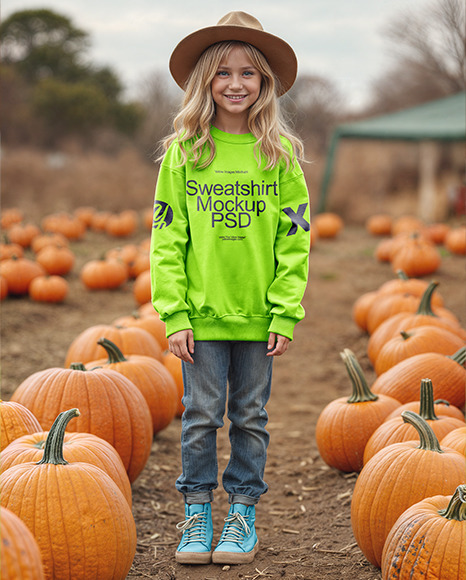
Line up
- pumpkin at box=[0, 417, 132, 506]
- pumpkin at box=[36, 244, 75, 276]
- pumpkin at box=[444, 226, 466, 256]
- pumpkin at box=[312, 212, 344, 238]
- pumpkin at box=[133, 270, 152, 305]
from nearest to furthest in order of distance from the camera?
pumpkin at box=[0, 417, 132, 506], pumpkin at box=[133, 270, 152, 305], pumpkin at box=[36, 244, 75, 276], pumpkin at box=[444, 226, 466, 256], pumpkin at box=[312, 212, 344, 238]

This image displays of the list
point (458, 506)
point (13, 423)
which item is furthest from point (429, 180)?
point (458, 506)

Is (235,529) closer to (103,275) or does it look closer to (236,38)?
(236,38)

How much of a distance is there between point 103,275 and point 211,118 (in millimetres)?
5998

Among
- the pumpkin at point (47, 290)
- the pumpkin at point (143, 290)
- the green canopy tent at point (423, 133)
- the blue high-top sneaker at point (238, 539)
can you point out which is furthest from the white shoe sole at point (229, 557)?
the green canopy tent at point (423, 133)

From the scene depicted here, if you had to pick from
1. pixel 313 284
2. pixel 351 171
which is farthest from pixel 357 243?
pixel 351 171

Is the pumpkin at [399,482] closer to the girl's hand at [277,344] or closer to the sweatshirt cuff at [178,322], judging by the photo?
the girl's hand at [277,344]

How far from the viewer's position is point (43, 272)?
328 inches

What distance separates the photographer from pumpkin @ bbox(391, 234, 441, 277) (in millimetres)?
8172

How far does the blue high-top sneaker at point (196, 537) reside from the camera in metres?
2.66

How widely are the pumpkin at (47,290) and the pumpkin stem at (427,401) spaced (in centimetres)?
582

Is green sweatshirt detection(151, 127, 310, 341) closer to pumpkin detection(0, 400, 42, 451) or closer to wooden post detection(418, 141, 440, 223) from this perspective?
pumpkin detection(0, 400, 42, 451)

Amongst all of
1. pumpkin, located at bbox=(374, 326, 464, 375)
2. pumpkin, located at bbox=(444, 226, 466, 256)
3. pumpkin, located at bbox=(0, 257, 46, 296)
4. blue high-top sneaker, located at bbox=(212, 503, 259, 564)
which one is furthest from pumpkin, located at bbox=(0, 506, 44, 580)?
pumpkin, located at bbox=(444, 226, 466, 256)

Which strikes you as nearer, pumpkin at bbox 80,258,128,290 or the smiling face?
the smiling face

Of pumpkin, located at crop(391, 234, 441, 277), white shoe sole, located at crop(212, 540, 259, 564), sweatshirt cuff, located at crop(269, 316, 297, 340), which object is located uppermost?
pumpkin, located at crop(391, 234, 441, 277)
